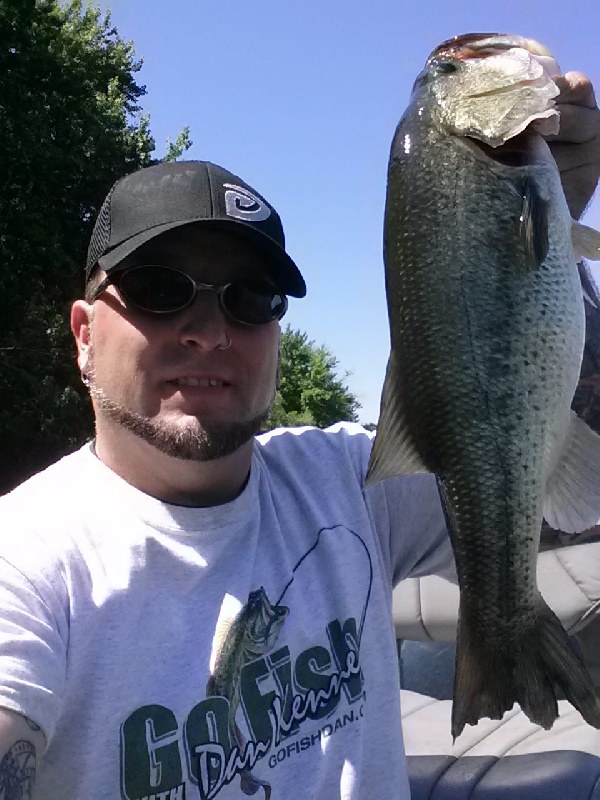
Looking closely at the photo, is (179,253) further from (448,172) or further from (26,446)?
(26,446)

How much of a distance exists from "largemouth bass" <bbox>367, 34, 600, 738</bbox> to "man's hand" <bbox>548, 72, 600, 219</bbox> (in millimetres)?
73

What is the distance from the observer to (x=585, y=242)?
1690mm

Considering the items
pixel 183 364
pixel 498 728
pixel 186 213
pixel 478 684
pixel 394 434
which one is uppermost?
pixel 186 213

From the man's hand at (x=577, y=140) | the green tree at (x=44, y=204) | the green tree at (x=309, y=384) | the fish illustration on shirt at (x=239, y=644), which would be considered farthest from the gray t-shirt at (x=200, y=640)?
the green tree at (x=309, y=384)

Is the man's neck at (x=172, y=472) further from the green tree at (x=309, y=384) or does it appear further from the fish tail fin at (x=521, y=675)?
the green tree at (x=309, y=384)

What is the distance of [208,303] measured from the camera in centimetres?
202

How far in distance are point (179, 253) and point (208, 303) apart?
0.53 feet

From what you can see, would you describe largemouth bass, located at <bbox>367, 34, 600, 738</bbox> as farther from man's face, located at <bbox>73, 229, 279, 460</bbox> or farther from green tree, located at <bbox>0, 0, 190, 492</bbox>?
green tree, located at <bbox>0, 0, 190, 492</bbox>

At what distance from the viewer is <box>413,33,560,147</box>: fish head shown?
62.5 inches

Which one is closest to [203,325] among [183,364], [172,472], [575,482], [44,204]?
[183,364]

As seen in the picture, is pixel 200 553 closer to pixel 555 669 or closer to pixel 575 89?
pixel 555 669

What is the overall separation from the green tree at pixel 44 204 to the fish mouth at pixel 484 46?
1719cm

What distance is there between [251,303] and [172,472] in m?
0.49

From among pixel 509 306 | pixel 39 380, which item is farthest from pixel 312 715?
pixel 39 380
